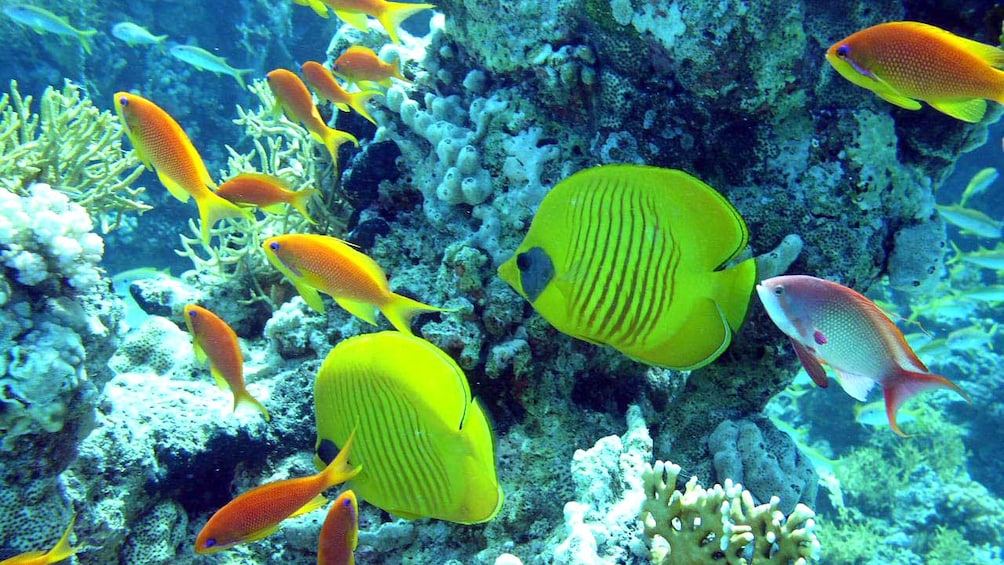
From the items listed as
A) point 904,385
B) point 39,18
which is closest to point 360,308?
point 904,385

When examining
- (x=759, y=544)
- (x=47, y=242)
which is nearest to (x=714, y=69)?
(x=759, y=544)

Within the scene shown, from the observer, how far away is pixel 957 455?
897 cm

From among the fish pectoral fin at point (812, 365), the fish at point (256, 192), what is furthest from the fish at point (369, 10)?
the fish pectoral fin at point (812, 365)

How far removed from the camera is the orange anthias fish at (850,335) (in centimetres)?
176

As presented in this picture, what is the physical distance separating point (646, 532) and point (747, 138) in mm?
2099

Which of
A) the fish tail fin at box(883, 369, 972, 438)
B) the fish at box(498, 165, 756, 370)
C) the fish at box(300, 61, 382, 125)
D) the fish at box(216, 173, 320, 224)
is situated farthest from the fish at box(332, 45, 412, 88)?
the fish tail fin at box(883, 369, 972, 438)

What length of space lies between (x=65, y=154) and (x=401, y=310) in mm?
2555

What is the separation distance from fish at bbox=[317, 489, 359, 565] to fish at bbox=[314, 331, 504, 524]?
8.5 inches

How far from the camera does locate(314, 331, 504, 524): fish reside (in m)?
1.62

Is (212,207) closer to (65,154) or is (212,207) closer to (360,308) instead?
(360,308)

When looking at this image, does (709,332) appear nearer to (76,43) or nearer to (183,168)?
(183,168)

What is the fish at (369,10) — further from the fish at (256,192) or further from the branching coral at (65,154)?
the branching coral at (65,154)

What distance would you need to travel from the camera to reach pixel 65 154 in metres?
3.33

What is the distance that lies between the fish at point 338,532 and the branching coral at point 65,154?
247 cm
